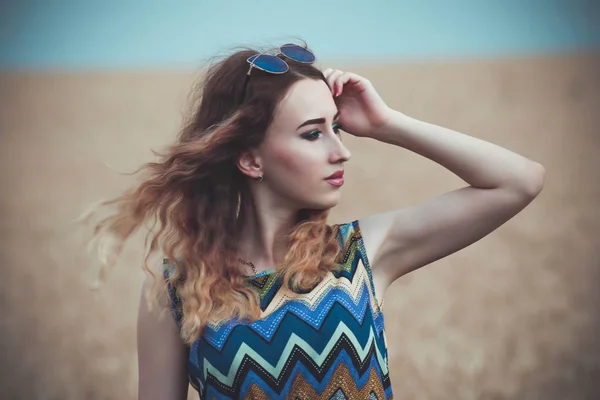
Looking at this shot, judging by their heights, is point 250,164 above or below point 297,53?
below

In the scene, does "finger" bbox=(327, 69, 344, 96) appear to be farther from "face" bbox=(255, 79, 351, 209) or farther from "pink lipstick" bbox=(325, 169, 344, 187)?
"pink lipstick" bbox=(325, 169, 344, 187)

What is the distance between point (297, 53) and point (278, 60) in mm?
82

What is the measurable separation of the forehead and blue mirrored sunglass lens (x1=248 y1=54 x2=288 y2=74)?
2.4 inches

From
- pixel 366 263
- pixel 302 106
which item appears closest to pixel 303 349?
pixel 366 263

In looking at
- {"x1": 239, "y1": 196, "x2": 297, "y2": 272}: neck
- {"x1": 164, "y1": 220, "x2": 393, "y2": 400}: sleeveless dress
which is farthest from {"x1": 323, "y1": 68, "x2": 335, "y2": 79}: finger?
{"x1": 164, "y1": 220, "x2": 393, "y2": 400}: sleeveless dress

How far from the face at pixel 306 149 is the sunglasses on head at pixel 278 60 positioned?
7 centimetres

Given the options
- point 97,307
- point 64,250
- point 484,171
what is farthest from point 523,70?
point 484,171

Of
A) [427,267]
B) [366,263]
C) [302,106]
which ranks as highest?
[302,106]

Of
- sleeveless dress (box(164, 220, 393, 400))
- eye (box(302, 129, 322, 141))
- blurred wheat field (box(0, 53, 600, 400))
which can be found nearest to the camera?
sleeveless dress (box(164, 220, 393, 400))

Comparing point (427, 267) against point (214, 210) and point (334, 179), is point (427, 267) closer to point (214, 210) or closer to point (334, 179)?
point (214, 210)

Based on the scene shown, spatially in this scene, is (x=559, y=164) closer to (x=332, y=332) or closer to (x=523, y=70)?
(x=523, y=70)

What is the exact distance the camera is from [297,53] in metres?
2.37

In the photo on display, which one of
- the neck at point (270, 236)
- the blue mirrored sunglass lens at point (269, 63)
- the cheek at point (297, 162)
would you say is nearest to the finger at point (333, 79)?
the blue mirrored sunglass lens at point (269, 63)

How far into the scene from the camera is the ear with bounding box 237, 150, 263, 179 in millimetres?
2344
